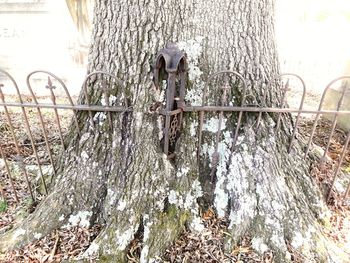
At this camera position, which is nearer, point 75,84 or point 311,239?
point 311,239

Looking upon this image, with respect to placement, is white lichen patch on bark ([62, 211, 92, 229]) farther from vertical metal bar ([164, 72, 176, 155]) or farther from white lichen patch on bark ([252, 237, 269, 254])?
white lichen patch on bark ([252, 237, 269, 254])

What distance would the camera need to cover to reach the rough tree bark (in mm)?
2305

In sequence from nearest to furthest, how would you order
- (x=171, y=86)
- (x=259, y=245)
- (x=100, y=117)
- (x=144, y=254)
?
→ (x=171, y=86) → (x=144, y=254) → (x=259, y=245) → (x=100, y=117)

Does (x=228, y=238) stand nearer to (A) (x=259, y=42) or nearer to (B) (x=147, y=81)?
(B) (x=147, y=81)

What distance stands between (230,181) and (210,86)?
2.66 ft

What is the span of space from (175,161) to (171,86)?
0.66 meters

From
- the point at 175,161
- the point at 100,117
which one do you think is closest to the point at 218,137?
the point at 175,161

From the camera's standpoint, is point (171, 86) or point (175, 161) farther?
point (175, 161)

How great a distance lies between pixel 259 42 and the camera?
8.20 ft

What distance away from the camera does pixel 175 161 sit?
247cm

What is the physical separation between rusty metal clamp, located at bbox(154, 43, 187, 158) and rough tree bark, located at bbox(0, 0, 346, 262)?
80mm

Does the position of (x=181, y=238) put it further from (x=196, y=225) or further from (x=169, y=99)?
(x=169, y=99)

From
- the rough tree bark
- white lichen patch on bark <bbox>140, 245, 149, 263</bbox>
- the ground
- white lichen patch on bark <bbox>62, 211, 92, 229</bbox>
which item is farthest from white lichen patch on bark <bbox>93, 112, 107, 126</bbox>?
white lichen patch on bark <bbox>140, 245, 149, 263</bbox>

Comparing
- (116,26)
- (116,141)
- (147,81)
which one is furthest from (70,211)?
(116,26)
